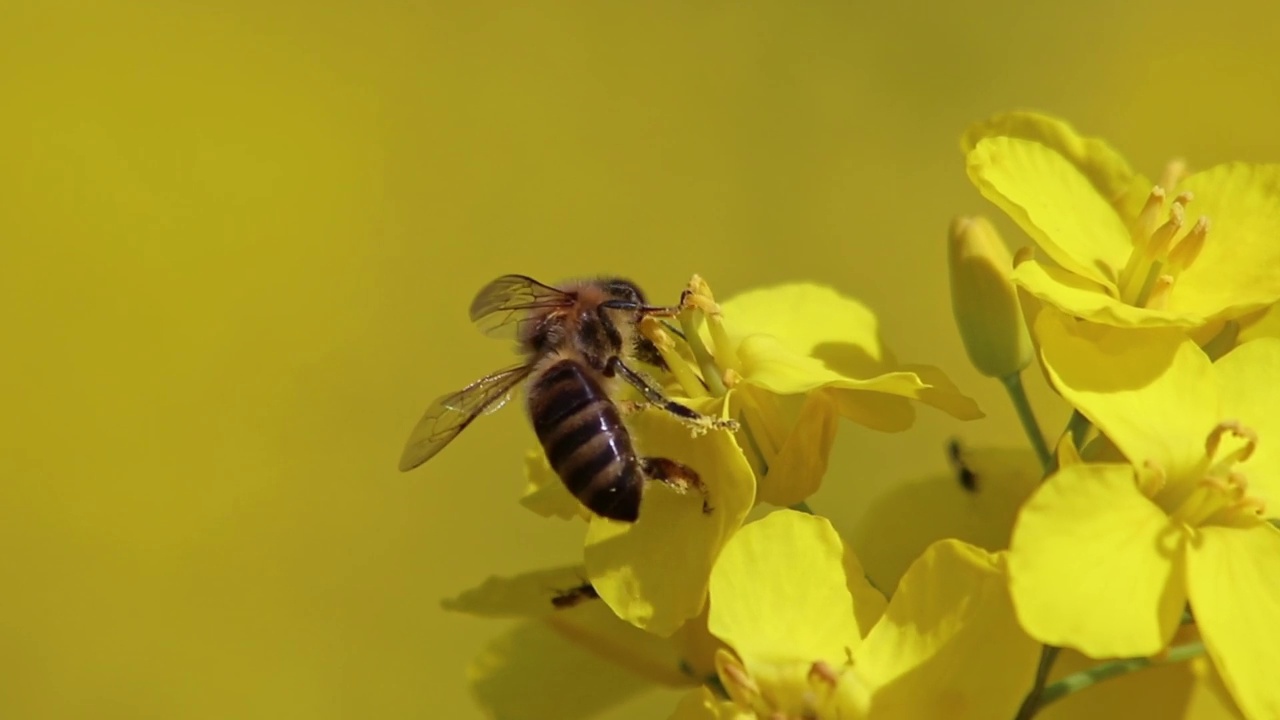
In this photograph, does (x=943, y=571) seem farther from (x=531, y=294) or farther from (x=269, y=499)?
(x=269, y=499)

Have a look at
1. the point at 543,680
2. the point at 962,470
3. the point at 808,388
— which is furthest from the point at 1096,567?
the point at 543,680

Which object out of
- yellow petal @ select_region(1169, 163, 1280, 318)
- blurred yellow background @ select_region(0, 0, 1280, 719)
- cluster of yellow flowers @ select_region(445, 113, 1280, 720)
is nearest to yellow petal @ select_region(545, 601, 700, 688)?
cluster of yellow flowers @ select_region(445, 113, 1280, 720)

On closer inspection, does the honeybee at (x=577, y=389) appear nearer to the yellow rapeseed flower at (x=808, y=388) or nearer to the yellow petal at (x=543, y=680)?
the yellow rapeseed flower at (x=808, y=388)

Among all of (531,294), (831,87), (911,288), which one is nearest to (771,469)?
(531,294)

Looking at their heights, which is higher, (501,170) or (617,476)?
(501,170)

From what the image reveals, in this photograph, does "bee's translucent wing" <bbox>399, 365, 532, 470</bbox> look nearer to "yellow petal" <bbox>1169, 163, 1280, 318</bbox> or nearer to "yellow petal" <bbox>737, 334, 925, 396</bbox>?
"yellow petal" <bbox>737, 334, 925, 396</bbox>

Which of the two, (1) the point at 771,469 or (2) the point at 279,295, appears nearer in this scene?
(1) the point at 771,469

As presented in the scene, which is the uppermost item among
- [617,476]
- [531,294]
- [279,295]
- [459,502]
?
[279,295]
